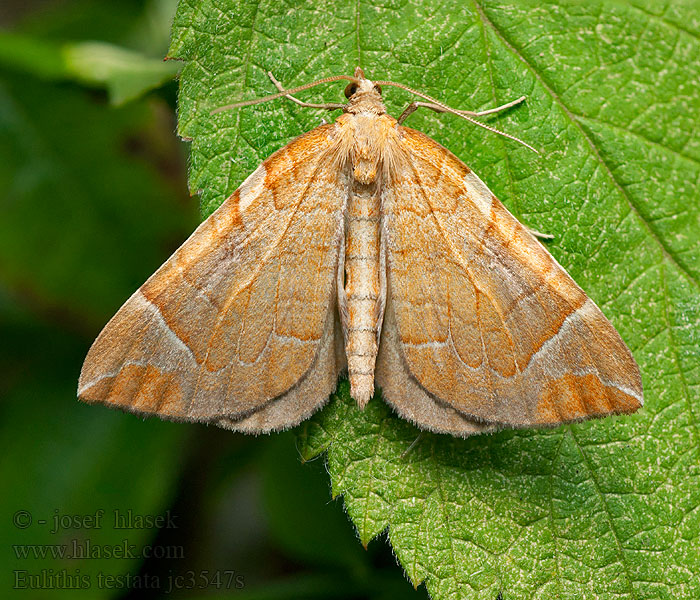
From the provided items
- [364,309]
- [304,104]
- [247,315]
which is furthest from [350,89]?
[247,315]

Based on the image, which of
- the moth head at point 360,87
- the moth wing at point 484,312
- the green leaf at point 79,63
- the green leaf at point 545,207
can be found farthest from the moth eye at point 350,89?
the green leaf at point 79,63

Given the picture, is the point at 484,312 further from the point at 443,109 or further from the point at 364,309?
the point at 443,109

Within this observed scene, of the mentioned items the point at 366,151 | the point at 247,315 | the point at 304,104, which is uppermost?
the point at 304,104

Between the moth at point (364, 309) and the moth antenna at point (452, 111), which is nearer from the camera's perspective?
the moth at point (364, 309)

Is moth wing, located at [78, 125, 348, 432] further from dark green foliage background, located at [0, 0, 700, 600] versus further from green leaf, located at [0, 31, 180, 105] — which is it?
green leaf, located at [0, 31, 180, 105]

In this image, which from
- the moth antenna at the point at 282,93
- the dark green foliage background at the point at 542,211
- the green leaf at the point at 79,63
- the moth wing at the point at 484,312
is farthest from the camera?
the green leaf at the point at 79,63

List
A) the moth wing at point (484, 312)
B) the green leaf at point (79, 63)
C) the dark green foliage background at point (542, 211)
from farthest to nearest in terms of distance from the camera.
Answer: the green leaf at point (79, 63) → the dark green foliage background at point (542, 211) → the moth wing at point (484, 312)

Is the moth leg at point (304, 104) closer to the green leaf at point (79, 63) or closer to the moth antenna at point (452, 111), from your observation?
the moth antenna at point (452, 111)

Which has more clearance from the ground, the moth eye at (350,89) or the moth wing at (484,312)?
the moth eye at (350,89)
